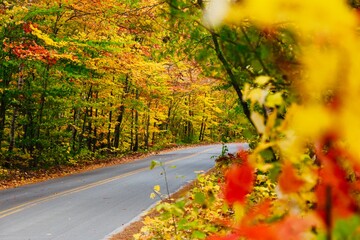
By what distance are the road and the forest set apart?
208 centimetres

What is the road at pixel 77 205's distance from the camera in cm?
863

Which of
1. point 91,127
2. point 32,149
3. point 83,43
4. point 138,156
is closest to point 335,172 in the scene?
point 83,43

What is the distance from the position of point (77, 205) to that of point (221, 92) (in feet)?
18.3

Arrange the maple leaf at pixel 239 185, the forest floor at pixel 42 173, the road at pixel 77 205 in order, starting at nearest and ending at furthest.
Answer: the maple leaf at pixel 239 185 → the road at pixel 77 205 → the forest floor at pixel 42 173

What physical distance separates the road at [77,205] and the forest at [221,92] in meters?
2.08

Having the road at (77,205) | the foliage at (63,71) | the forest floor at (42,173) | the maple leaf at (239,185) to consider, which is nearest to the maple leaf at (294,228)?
the maple leaf at (239,185)

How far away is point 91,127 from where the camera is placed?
95.4 feet

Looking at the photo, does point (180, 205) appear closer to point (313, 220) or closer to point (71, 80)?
point (313, 220)

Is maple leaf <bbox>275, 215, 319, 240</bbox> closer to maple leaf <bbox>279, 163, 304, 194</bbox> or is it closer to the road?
maple leaf <bbox>279, 163, 304, 194</bbox>

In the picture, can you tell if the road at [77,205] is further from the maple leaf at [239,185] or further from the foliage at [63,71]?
the maple leaf at [239,185]

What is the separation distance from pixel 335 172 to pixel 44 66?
18039mm

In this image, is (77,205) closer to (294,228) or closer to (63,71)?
(63,71)

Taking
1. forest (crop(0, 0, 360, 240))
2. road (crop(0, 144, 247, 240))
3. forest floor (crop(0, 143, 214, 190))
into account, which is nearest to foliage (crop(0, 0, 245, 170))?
forest (crop(0, 0, 360, 240))

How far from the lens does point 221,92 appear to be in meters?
13.5
